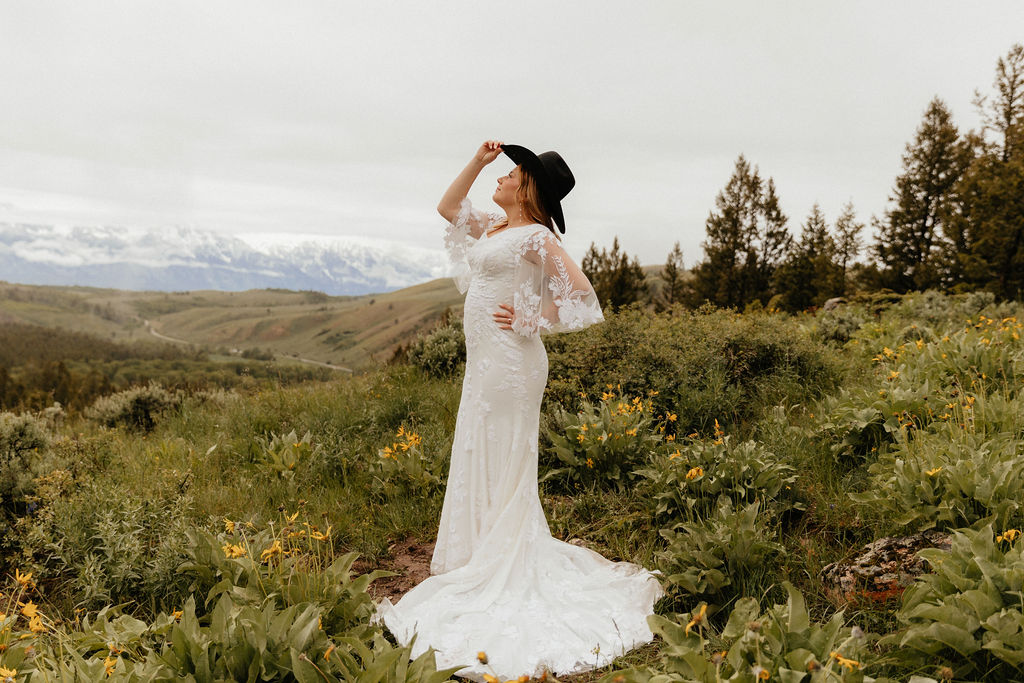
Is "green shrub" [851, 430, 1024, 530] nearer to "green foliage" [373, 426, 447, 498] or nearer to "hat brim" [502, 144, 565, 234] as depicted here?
"hat brim" [502, 144, 565, 234]

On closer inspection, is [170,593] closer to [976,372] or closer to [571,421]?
[571,421]

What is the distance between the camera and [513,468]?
4270 mm

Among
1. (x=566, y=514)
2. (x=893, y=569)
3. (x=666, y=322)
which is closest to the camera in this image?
(x=893, y=569)

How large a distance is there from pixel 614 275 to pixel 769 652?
32273 mm

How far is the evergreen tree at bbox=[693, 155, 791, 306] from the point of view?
126 ft

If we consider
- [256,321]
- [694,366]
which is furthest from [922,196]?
[256,321]

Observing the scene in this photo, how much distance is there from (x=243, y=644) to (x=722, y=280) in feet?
128

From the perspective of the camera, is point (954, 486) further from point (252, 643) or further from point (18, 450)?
point (18, 450)

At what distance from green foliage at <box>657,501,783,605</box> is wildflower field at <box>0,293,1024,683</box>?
0.05 ft

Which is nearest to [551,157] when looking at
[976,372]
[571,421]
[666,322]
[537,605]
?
[571,421]

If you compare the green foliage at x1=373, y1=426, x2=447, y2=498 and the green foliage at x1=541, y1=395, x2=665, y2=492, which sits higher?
the green foliage at x1=541, y1=395, x2=665, y2=492

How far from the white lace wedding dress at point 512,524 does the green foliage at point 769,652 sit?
1.11m

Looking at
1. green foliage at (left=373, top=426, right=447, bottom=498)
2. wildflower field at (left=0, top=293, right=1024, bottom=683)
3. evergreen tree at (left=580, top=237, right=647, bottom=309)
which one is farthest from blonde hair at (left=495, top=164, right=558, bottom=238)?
evergreen tree at (left=580, top=237, right=647, bottom=309)

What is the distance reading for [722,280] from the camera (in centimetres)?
3853
